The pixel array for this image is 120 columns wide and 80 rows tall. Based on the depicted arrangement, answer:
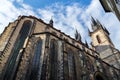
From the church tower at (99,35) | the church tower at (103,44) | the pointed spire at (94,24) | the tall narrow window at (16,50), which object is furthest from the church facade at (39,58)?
the pointed spire at (94,24)

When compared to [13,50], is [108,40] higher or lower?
higher

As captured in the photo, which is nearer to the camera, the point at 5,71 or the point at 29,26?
the point at 5,71

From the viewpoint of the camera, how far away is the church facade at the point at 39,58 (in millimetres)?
13070

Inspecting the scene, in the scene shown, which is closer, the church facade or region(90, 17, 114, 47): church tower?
the church facade

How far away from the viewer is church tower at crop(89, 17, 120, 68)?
90.6 ft

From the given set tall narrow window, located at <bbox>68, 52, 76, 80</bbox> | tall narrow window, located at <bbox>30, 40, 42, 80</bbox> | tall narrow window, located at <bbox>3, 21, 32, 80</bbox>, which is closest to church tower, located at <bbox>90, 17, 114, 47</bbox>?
tall narrow window, located at <bbox>68, 52, 76, 80</bbox>

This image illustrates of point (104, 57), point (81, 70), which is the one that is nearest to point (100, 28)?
point (104, 57)

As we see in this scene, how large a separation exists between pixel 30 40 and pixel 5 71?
413 centimetres

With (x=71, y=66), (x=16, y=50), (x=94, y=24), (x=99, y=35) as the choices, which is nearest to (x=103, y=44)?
(x=99, y=35)

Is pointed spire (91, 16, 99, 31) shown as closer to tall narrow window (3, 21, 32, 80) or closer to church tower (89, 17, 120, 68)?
church tower (89, 17, 120, 68)

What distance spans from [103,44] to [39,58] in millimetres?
20909

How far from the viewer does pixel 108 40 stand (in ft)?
103

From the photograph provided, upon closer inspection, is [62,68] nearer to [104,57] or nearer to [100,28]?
[104,57]

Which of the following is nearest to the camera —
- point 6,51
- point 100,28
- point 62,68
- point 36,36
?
point 62,68
